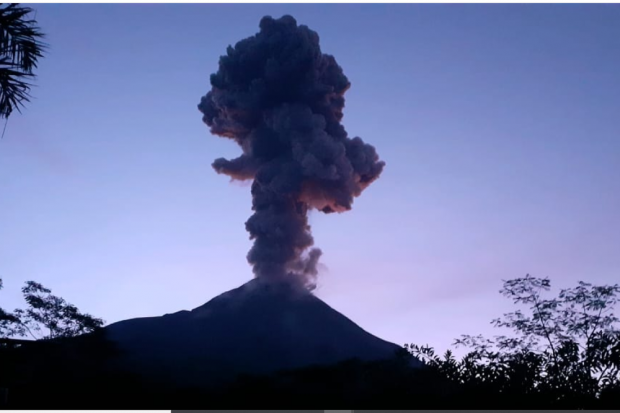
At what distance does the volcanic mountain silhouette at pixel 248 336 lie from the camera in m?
78.9

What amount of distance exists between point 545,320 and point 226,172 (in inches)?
2461

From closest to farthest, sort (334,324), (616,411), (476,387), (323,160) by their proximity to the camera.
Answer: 1. (616,411)
2. (476,387)
3. (323,160)
4. (334,324)

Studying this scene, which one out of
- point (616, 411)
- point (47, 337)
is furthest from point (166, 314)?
point (616, 411)

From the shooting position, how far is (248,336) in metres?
94.8

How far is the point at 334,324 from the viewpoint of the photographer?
10256cm

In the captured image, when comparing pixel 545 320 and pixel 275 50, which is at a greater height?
pixel 275 50

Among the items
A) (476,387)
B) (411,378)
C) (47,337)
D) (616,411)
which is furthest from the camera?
(47,337)

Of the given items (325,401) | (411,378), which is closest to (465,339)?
(411,378)

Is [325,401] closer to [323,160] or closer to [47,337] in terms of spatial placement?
[47,337]

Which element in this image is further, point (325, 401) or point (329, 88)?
point (329, 88)

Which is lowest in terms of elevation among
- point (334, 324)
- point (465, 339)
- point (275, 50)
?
point (465, 339)

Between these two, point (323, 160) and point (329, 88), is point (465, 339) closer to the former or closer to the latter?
point (323, 160)

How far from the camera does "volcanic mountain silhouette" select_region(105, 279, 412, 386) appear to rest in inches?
3108

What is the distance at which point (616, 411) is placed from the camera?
11180 mm
